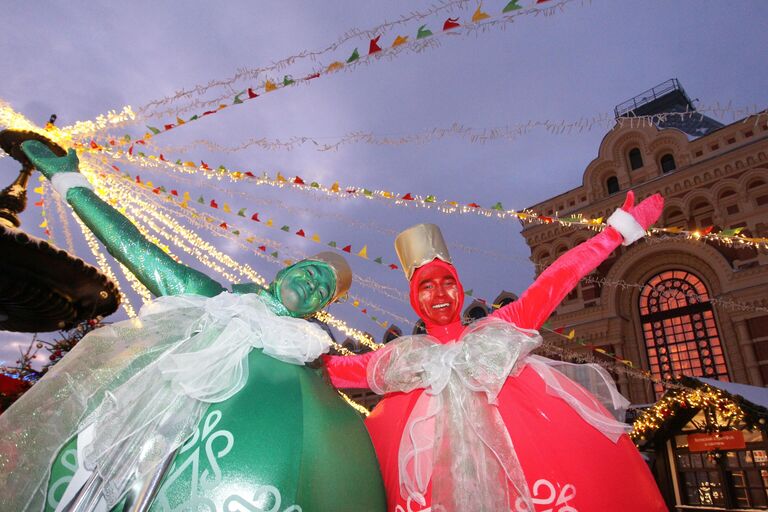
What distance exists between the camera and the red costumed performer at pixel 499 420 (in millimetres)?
1936

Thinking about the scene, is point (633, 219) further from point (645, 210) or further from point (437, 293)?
point (437, 293)

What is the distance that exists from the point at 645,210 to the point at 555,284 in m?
0.78

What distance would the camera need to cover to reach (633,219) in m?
2.82

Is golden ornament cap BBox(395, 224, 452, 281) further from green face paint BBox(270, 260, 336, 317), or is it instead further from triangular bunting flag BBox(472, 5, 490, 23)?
triangular bunting flag BBox(472, 5, 490, 23)

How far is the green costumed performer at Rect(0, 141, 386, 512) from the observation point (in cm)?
140

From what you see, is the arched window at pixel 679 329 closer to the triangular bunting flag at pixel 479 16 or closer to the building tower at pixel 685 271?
the building tower at pixel 685 271

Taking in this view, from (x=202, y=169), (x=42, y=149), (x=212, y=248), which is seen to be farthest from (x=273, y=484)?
(x=212, y=248)

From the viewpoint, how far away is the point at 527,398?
2232 mm

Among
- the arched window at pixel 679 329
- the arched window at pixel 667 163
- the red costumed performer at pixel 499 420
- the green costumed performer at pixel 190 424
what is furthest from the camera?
the arched window at pixel 667 163

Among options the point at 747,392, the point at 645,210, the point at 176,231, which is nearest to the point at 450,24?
the point at 645,210

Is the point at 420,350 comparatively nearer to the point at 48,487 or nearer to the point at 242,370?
the point at 242,370

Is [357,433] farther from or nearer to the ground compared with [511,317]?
nearer to the ground

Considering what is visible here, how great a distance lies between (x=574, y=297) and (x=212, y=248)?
13118mm

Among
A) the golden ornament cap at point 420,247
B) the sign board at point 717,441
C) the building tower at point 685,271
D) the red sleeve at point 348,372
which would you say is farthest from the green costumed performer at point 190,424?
the building tower at point 685,271
